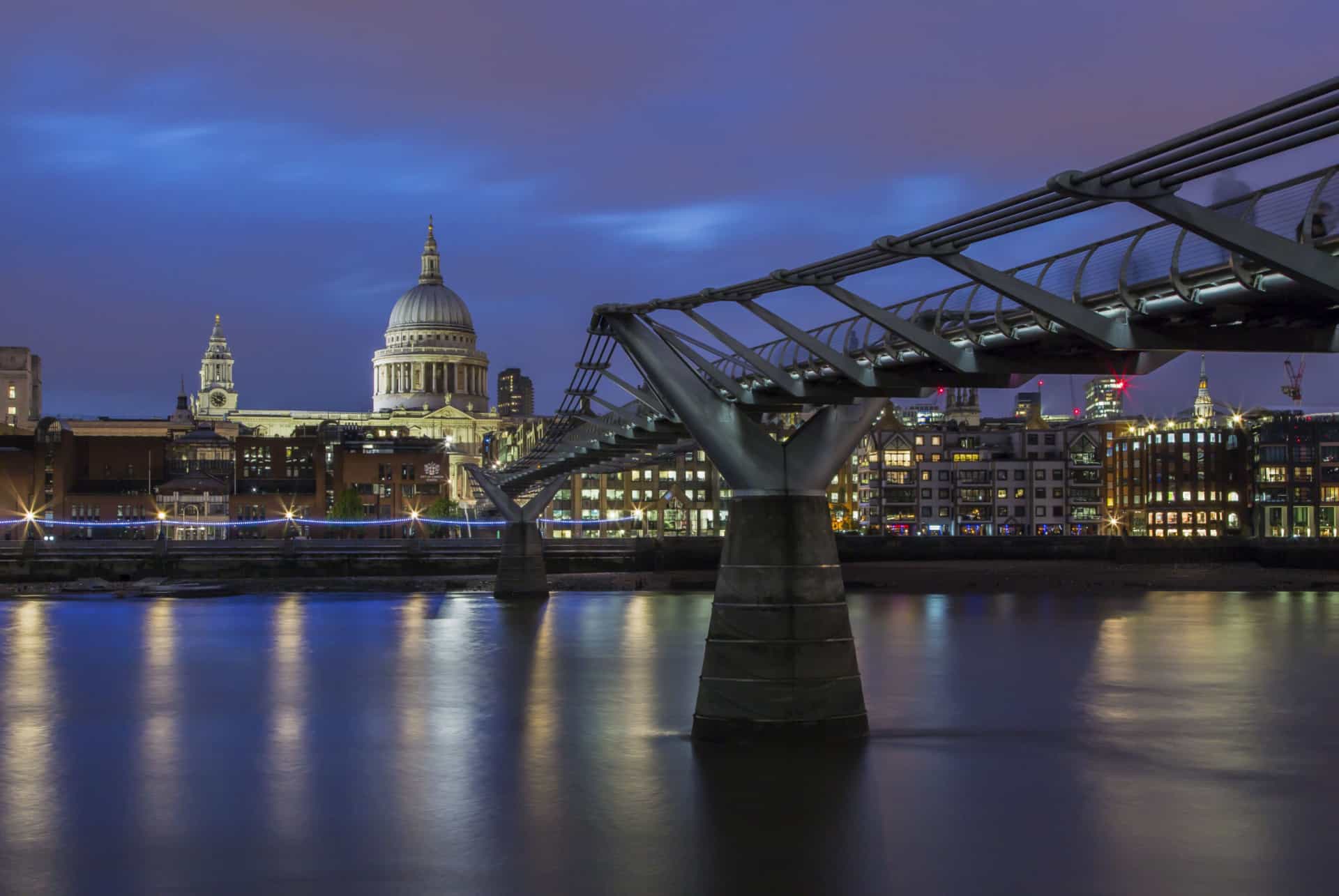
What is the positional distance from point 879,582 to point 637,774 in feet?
233

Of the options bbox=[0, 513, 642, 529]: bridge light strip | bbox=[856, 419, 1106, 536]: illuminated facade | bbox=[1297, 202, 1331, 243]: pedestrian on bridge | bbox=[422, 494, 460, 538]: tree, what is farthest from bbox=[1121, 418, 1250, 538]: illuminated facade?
bbox=[1297, 202, 1331, 243]: pedestrian on bridge

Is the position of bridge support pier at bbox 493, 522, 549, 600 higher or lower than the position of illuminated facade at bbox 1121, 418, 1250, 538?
lower

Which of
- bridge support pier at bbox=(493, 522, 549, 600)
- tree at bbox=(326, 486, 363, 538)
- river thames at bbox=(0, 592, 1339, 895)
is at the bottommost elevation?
river thames at bbox=(0, 592, 1339, 895)

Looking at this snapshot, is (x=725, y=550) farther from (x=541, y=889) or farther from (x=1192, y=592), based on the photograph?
(x=1192, y=592)

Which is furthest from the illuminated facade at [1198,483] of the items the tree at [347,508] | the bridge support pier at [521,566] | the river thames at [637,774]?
the river thames at [637,774]

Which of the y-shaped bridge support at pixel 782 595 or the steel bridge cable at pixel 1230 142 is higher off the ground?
the steel bridge cable at pixel 1230 142

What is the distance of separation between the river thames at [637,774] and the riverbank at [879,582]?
36.0 m

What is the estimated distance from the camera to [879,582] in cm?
10094

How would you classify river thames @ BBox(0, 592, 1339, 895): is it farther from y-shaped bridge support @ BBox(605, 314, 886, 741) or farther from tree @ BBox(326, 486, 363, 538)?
tree @ BBox(326, 486, 363, 538)

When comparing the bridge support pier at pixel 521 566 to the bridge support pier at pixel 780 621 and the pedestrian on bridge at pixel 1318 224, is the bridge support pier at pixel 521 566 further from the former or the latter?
the pedestrian on bridge at pixel 1318 224

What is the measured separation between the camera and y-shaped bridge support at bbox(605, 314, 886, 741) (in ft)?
95.5

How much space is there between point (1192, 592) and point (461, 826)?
76155 millimetres

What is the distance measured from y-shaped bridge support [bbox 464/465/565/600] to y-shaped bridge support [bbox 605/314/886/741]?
5679 cm

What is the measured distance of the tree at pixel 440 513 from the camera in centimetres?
15902
